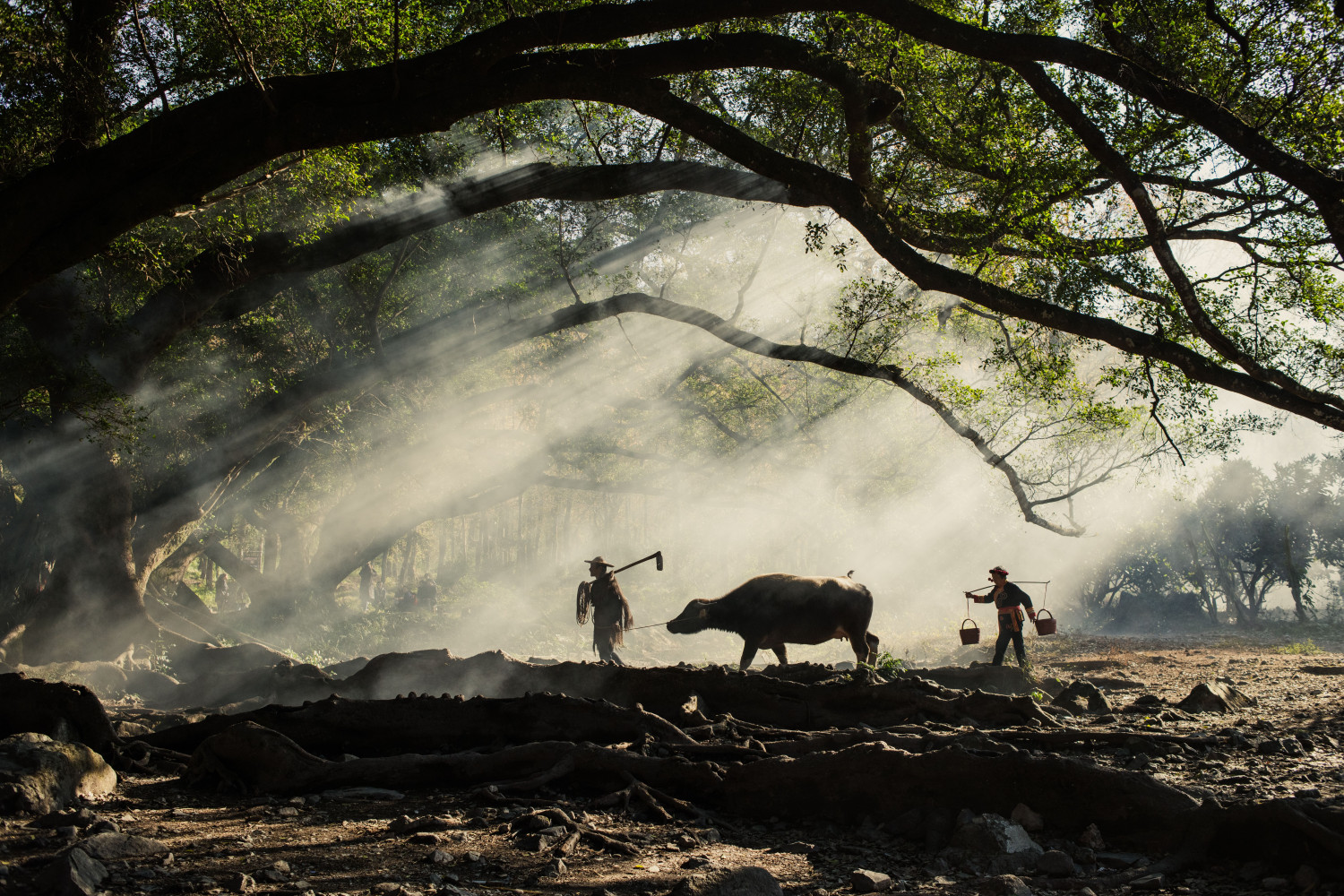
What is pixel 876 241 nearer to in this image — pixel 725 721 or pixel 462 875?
pixel 725 721

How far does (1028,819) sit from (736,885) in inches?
78.5

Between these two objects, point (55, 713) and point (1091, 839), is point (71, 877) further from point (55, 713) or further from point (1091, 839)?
point (1091, 839)

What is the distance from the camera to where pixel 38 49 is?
7.20 meters

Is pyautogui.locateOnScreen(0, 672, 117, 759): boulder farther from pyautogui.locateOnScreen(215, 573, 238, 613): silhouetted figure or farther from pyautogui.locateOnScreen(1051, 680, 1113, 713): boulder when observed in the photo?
pyautogui.locateOnScreen(215, 573, 238, 613): silhouetted figure

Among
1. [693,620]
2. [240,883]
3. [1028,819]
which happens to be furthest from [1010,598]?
[240,883]

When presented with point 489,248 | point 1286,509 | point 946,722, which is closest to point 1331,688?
point 946,722

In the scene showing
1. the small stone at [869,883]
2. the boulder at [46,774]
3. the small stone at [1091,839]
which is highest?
the boulder at [46,774]

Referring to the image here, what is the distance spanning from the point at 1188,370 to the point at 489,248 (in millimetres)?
15856

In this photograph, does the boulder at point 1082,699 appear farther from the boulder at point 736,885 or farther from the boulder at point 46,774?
the boulder at point 46,774

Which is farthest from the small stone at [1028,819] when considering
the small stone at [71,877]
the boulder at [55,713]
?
the boulder at [55,713]

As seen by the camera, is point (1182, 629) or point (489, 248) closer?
point (489, 248)

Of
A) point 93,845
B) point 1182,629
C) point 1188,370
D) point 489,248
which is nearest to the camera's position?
point 93,845

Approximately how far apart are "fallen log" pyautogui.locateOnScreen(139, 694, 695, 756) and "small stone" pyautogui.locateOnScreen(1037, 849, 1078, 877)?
288 cm

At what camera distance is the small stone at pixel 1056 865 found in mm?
3664
